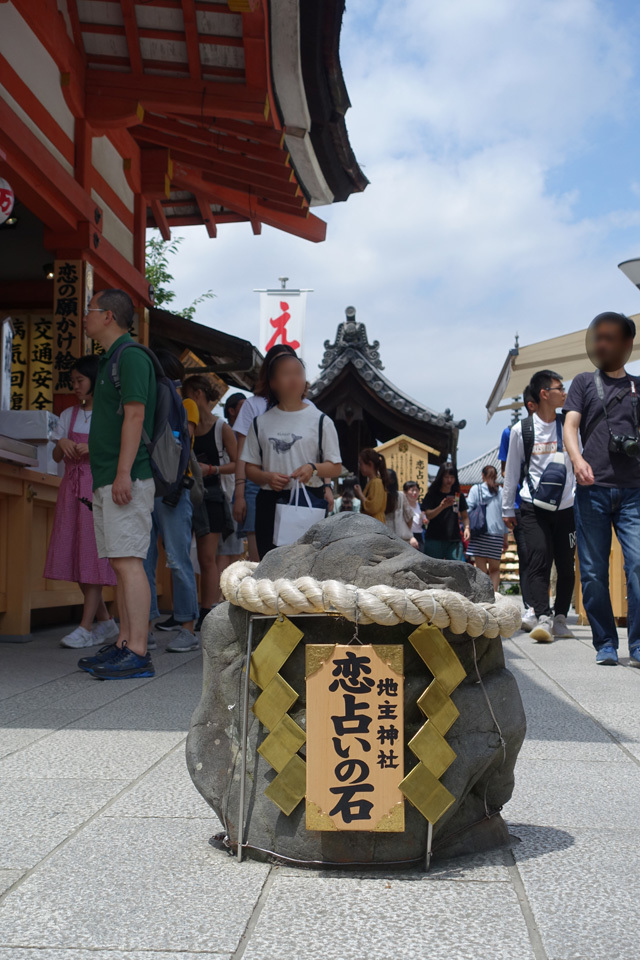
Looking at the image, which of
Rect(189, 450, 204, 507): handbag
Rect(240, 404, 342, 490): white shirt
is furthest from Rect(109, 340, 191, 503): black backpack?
Rect(189, 450, 204, 507): handbag

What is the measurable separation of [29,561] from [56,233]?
10.3ft

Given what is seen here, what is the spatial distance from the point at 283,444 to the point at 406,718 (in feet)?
8.72

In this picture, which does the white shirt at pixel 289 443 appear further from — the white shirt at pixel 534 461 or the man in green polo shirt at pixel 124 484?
the white shirt at pixel 534 461

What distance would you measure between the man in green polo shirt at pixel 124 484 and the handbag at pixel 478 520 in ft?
20.2

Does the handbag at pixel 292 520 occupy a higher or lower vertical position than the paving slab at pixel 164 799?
higher

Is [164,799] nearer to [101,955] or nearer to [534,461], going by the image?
[101,955]

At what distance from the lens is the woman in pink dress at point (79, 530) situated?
541 centimetres

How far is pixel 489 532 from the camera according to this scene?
Answer: 982cm

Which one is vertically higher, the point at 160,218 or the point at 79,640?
the point at 160,218

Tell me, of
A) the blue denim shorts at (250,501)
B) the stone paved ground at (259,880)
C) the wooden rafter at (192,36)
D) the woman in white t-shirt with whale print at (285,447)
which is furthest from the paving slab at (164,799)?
the wooden rafter at (192,36)

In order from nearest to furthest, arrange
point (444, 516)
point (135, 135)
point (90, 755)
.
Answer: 1. point (90, 755)
2. point (135, 135)
3. point (444, 516)

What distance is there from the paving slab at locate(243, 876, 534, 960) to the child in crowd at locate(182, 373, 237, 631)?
4631mm

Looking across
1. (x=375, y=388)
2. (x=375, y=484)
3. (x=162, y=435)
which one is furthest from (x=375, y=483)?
(x=375, y=388)

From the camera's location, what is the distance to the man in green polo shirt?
419cm
